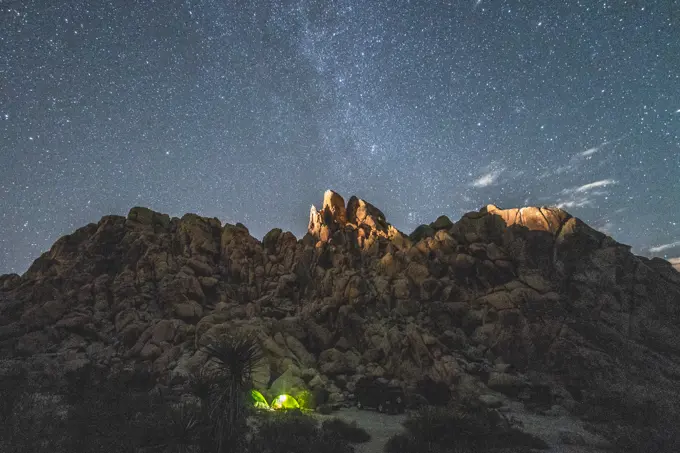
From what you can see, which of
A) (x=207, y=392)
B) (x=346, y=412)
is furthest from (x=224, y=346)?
(x=346, y=412)

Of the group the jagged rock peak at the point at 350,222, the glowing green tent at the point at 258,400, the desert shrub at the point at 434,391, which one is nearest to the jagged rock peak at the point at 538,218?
the jagged rock peak at the point at 350,222

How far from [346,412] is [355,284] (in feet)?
55.4

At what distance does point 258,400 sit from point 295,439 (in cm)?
1030

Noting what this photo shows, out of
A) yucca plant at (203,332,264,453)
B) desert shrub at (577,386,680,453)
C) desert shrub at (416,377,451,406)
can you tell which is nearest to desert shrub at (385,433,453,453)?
yucca plant at (203,332,264,453)

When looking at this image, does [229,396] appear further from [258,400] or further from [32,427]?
[258,400]

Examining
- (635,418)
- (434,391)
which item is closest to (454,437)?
(434,391)

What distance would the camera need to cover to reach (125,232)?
153 feet

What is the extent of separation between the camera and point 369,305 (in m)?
39.2

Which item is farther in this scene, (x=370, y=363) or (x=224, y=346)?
(x=370, y=363)

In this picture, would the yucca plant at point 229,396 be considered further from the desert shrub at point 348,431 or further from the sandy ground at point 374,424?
the sandy ground at point 374,424

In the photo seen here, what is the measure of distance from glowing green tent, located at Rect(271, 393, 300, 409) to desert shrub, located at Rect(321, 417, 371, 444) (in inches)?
234

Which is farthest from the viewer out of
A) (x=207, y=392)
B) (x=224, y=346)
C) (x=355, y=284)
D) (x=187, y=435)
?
(x=355, y=284)

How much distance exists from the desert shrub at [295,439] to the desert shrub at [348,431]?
0.46m

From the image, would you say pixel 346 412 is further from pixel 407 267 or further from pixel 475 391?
pixel 407 267
